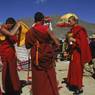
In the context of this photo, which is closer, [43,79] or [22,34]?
[43,79]

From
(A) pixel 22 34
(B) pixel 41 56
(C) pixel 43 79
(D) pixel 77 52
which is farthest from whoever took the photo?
(D) pixel 77 52

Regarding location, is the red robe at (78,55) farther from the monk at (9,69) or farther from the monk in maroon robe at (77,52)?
the monk at (9,69)

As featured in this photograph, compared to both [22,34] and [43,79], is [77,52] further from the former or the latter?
[43,79]

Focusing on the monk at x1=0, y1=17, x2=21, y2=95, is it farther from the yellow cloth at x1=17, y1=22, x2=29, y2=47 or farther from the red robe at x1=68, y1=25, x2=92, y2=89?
the red robe at x1=68, y1=25, x2=92, y2=89

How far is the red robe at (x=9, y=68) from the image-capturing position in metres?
12.0

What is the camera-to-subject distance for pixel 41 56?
34.4 ft

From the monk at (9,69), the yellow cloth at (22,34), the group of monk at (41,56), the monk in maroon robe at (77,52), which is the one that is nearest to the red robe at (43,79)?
the group of monk at (41,56)

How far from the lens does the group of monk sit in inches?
411

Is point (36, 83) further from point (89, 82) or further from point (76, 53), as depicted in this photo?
point (89, 82)

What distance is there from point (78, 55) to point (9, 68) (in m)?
2.06

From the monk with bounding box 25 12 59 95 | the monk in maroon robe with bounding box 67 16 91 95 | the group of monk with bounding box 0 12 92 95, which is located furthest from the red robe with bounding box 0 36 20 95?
the monk in maroon robe with bounding box 67 16 91 95

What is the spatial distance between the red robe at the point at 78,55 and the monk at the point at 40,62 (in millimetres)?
2212

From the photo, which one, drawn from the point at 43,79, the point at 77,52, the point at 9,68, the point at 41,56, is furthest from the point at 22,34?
the point at 77,52

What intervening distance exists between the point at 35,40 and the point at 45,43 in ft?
0.83
